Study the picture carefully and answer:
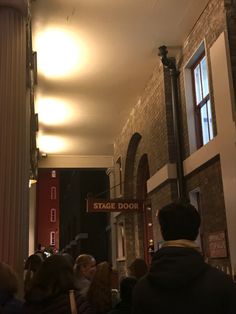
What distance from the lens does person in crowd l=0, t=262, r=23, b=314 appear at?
2.92m

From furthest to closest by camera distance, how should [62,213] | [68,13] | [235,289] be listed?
[62,213]
[68,13]
[235,289]

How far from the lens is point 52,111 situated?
12.6 metres

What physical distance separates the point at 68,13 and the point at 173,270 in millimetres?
6901

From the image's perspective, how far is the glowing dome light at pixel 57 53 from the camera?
867cm

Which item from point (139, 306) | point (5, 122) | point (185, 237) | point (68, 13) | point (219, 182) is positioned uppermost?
point (68, 13)

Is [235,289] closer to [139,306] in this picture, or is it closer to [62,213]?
[139,306]

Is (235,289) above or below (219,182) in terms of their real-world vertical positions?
below

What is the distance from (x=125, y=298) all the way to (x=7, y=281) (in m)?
0.79

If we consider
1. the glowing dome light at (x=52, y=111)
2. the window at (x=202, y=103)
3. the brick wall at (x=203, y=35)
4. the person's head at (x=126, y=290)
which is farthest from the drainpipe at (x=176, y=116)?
the person's head at (x=126, y=290)

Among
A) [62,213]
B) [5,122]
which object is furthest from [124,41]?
[62,213]

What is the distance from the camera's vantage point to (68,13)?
7.89 meters

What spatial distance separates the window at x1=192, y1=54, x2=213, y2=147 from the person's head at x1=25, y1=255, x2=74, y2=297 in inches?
241

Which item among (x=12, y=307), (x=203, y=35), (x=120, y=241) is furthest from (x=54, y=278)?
(x=120, y=241)

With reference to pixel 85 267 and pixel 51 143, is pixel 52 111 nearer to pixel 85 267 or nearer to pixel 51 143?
pixel 51 143
